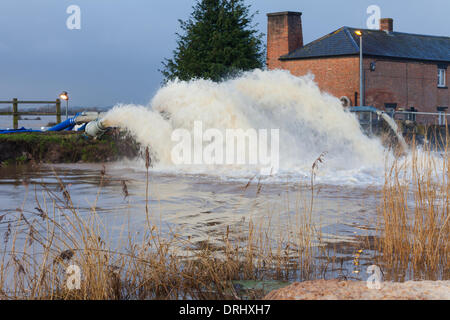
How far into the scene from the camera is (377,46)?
136 ft

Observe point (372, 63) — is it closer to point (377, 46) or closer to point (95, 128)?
point (377, 46)

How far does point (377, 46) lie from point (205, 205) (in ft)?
113

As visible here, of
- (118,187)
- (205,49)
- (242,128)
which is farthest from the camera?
(205,49)

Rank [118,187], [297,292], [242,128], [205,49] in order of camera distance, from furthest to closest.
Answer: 1. [205,49]
2. [242,128]
3. [118,187]
4. [297,292]

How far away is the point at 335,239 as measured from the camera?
22.8 ft

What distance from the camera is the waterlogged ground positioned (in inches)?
271

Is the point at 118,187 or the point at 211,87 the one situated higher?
the point at 211,87

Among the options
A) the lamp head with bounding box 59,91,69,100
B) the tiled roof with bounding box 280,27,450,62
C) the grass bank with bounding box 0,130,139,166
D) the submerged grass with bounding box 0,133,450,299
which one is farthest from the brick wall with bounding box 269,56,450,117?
the submerged grass with bounding box 0,133,450,299

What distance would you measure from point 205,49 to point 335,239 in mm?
26880

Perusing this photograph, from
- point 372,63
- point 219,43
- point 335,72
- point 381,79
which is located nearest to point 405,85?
point 381,79

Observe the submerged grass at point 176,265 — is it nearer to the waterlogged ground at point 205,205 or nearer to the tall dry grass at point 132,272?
the tall dry grass at point 132,272

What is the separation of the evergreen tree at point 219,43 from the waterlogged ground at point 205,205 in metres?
17.6
